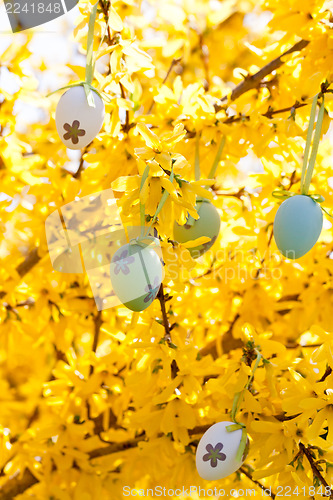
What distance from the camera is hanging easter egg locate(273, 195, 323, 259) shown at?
1152 mm

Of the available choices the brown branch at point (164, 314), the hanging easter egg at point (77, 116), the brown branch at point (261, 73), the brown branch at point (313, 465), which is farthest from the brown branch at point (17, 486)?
the brown branch at point (261, 73)

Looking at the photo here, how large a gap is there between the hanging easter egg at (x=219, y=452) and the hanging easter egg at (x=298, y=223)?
17.5 inches

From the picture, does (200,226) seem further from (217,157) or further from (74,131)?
(74,131)

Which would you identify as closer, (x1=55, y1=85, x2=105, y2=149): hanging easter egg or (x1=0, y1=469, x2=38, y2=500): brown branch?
(x1=55, y1=85, x2=105, y2=149): hanging easter egg

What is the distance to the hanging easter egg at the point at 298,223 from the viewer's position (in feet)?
3.78

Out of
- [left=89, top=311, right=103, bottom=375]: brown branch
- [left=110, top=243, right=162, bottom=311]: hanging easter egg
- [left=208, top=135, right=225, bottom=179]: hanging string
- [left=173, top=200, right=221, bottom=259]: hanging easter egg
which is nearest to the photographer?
[left=110, top=243, right=162, bottom=311]: hanging easter egg

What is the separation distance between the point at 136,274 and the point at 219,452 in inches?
18.4

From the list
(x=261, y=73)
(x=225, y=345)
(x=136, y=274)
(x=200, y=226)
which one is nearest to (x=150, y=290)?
(x=136, y=274)

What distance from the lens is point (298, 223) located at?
1.15 metres

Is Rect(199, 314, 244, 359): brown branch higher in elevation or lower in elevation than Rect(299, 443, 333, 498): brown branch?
lower

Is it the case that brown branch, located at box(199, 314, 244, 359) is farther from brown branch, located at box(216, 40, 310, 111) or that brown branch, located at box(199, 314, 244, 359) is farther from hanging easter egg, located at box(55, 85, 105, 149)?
hanging easter egg, located at box(55, 85, 105, 149)

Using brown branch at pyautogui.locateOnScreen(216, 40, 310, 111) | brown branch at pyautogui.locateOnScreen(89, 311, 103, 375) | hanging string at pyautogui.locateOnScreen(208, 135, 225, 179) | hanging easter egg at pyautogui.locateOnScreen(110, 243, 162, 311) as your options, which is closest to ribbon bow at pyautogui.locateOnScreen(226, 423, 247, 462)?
hanging easter egg at pyautogui.locateOnScreen(110, 243, 162, 311)

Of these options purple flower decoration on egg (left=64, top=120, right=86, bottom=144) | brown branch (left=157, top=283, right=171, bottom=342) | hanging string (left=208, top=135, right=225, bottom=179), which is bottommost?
brown branch (left=157, top=283, right=171, bottom=342)

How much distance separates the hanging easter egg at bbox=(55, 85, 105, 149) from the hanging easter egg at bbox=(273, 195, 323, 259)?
0.45 metres
